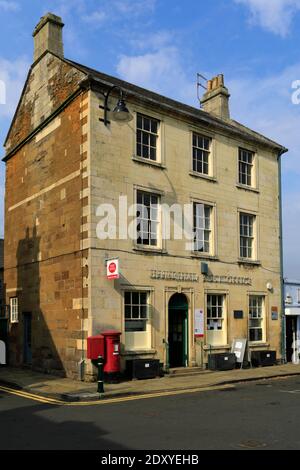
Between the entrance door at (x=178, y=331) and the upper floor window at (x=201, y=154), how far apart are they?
521cm

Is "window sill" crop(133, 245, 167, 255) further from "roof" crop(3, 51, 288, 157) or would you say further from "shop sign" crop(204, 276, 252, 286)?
"roof" crop(3, 51, 288, 157)

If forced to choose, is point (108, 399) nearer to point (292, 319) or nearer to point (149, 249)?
point (149, 249)

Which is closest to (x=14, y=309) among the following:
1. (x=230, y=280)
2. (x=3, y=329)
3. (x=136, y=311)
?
(x=3, y=329)

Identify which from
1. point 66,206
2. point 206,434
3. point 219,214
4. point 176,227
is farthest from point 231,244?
point 206,434

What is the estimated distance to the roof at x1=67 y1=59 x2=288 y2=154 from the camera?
1856 centimetres

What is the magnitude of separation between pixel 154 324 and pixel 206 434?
9.75 meters

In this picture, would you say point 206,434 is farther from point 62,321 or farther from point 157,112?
point 157,112

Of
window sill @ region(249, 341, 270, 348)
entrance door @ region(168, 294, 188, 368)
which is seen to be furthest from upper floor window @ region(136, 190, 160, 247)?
window sill @ region(249, 341, 270, 348)

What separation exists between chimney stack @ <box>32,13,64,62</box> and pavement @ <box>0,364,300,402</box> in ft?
40.5

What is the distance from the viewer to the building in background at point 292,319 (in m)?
23.8

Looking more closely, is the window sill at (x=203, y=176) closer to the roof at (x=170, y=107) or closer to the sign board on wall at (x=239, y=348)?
the roof at (x=170, y=107)

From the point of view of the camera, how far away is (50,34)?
20922mm

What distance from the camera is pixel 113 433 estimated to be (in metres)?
8.77

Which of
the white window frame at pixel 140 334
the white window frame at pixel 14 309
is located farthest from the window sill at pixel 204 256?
the white window frame at pixel 14 309
